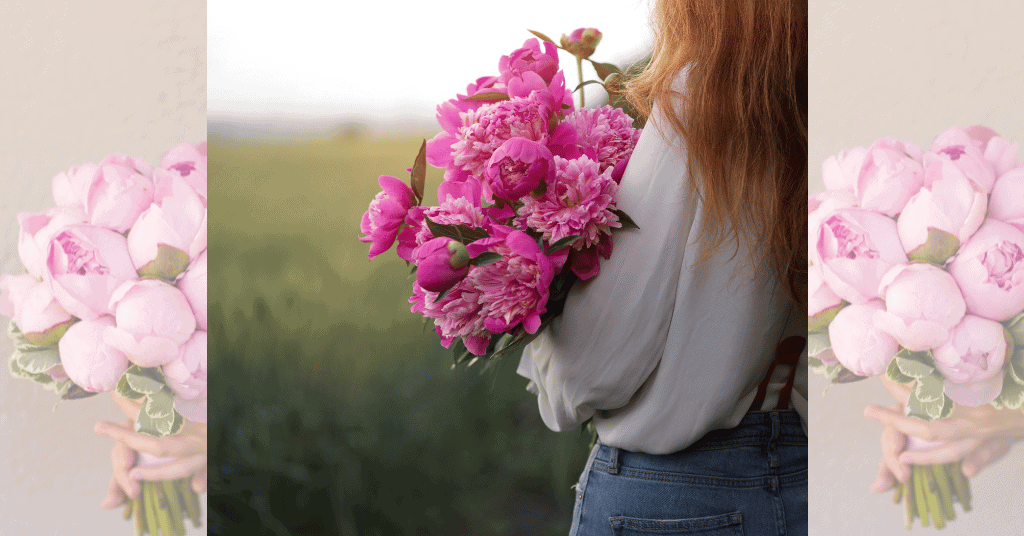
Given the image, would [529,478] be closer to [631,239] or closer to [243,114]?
[243,114]

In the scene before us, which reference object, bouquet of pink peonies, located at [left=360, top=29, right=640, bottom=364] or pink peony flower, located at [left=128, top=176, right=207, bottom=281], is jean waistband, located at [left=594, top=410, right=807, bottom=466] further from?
pink peony flower, located at [left=128, top=176, right=207, bottom=281]

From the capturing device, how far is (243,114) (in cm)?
161

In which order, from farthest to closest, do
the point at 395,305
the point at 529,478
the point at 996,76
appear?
the point at 529,478 → the point at 395,305 → the point at 996,76

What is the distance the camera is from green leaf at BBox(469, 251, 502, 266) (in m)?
0.63

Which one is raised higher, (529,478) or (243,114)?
(243,114)

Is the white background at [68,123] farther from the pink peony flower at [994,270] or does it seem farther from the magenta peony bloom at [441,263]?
the pink peony flower at [994,270]

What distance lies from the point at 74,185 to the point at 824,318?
484 millimetres

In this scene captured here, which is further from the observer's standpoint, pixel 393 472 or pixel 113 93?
pixel 393 472

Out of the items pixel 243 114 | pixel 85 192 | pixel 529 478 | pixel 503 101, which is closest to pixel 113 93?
pixel 85 192

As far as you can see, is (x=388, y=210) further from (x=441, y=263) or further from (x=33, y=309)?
(x=33, y=309)

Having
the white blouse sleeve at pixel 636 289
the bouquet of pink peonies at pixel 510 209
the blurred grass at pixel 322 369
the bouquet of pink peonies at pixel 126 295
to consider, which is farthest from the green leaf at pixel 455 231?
the blurred grass at pixel 322 369

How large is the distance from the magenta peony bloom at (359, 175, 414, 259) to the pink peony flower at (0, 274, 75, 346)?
1.06 feet

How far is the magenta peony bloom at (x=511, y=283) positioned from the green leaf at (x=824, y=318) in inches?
10.3

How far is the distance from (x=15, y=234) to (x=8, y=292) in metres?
0.04
